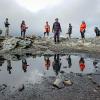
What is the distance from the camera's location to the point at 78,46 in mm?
36031

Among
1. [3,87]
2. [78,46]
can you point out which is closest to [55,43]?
[78,46]

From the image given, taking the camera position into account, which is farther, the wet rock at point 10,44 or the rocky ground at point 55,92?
the wet rock at point 10,44

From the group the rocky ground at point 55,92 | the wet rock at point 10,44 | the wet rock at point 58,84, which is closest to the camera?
the rocky ground at point 55,92

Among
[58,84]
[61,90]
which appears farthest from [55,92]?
[58,84]

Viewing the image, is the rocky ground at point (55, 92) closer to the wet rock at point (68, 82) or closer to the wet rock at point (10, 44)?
the wet rock at point (68, 82)

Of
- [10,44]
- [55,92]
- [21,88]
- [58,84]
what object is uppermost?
[10,44]

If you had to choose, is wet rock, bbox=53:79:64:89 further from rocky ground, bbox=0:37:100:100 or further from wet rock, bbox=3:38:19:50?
wet rock, bbox=3:38:19:50

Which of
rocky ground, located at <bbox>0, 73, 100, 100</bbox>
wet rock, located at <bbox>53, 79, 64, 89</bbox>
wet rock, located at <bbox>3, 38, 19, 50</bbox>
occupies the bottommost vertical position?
rocky ground, located at <bbox>0, 73, 100, 100</bbox>

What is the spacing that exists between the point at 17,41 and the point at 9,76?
18070mm

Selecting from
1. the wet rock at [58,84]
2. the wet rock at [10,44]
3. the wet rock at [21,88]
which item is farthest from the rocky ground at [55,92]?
the wet rock at [10,44]

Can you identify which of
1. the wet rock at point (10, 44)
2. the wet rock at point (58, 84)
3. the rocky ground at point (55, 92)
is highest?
the wet rock at point (10, 44)

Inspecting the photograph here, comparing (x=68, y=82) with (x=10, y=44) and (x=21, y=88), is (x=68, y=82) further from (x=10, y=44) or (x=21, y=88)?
(x=10, y=44)

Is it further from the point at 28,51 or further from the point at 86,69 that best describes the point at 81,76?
the point at 28,51

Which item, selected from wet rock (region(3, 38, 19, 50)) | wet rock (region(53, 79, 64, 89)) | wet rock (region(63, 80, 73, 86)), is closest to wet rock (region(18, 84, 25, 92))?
wet rock (region(53, 79, 64, 89))
